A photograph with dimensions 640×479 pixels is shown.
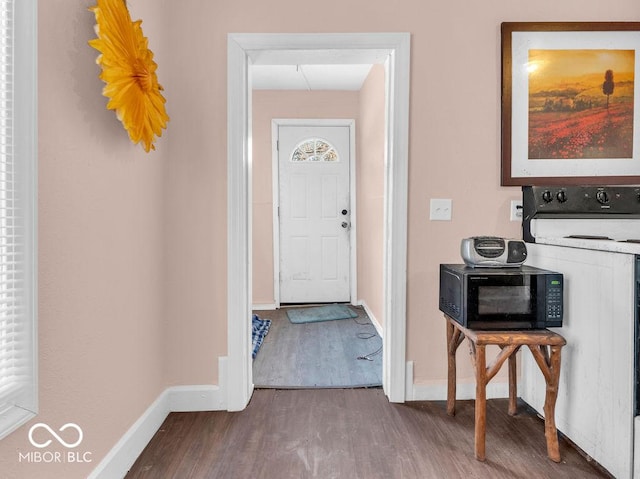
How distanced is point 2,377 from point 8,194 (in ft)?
1.48

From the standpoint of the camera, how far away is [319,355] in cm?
308

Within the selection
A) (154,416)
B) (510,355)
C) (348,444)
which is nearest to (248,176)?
(154,416)

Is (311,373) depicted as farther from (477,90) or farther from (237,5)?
(237,5)

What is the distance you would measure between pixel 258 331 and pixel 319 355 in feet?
2.50

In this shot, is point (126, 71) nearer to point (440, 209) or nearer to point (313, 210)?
point (440, 209)

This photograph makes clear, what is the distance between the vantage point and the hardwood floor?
5.51ft

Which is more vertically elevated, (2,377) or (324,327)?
(2,377)

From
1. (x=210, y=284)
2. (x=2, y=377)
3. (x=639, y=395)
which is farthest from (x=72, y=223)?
(x=639, y=395)

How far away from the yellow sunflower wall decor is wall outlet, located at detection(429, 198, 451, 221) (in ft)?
4.72

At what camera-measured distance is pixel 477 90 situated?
2283 millimetres

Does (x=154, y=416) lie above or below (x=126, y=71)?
below

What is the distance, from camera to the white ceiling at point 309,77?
13.0 feet

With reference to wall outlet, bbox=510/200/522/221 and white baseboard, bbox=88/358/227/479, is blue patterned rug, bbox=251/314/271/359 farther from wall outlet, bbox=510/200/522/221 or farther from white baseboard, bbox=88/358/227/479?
wall outlet, bbox=510/200/522/221

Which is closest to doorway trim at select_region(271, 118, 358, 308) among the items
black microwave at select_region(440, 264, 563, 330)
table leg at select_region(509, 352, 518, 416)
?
table leg at select_region(509, 352, 518, 416)
